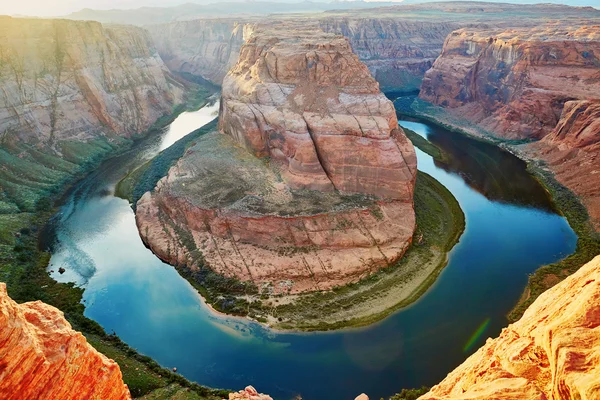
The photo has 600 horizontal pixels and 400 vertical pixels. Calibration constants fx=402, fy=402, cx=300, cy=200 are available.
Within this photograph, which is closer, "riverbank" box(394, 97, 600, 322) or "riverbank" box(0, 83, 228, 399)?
"riverbank" box(0, 83, 228, 399)

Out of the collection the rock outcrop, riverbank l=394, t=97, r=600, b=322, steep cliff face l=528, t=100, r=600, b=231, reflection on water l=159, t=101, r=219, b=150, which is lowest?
reflection on water l=159, t=101, r=219, b=150

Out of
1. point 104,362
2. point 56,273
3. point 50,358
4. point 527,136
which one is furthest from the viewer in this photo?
point 527,136

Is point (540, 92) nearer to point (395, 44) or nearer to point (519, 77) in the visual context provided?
point (519, 77)

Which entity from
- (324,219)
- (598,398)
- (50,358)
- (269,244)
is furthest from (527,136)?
(50,358)

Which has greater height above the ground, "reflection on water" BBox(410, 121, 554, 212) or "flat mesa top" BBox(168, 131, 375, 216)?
"flat mesa top" BBox(168, 131, 375, 216)

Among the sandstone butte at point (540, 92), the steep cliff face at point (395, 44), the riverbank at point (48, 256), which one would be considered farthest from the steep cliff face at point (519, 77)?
the riverbank at point (48, 256)

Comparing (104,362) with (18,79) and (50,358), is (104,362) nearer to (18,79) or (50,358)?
(50,358)

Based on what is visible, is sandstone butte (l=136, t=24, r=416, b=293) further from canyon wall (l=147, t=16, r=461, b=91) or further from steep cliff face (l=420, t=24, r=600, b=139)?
canyon wall (l=147, t=16, r=461, b=91)

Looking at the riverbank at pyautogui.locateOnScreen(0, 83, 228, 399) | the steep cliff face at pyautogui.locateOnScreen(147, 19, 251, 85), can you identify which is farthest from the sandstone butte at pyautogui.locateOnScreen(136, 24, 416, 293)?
the steep cliff face at pyautogui.locateOnScreen(147, 19, 251, 85)
